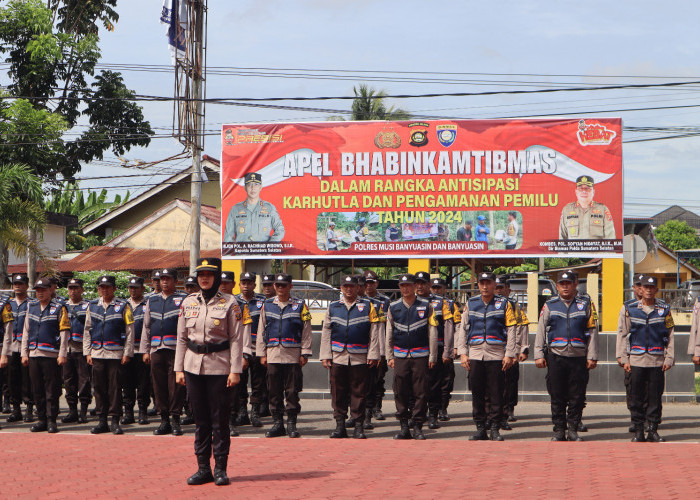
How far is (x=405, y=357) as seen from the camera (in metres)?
12.0

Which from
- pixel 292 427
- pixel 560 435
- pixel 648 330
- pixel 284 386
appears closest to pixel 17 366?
pixel 284 386

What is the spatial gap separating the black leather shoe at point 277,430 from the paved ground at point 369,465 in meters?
0.18

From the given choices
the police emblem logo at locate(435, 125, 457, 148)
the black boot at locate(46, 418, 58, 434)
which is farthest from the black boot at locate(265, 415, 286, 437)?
the police emblem logo at locate(435, 125, 457, 148)

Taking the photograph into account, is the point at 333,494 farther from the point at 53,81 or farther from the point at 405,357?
the point at 53,81

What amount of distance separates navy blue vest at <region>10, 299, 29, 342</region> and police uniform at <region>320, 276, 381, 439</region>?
4.49 meters

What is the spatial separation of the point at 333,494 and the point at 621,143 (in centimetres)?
1217

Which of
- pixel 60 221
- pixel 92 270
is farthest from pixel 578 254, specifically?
pixel 60 221

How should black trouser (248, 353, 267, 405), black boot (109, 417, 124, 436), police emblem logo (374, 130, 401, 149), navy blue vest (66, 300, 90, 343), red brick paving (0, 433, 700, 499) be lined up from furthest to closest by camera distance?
police emblem logo (374, 130, 401, 149) → navy blue vest (66, 300, 90, 343) → black trouser (248, 353, 267, 405) → black boot (109, 417, 124, 436) → red brick paving (0, 433, 700, 499)

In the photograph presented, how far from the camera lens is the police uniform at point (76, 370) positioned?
13.8 metres

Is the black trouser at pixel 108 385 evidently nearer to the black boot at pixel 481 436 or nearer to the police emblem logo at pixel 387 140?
the black boot at pixel 481 436

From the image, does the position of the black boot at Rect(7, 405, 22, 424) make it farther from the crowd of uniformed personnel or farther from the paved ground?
the crowd of uniformed personnel

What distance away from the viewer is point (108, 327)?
12.8m

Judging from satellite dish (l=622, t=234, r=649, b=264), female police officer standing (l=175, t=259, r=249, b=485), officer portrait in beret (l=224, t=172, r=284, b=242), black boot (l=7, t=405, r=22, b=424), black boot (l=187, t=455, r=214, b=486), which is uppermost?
officer portrait in beret (l=224, t=172, r=284, b=242)

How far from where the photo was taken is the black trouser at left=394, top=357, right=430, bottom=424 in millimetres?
11867
